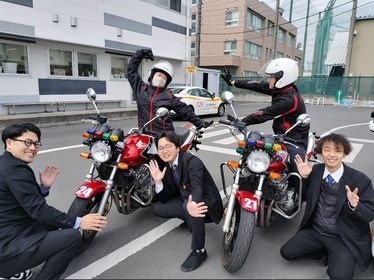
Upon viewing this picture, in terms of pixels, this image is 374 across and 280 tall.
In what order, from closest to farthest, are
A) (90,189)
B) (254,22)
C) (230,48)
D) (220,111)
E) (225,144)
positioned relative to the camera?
(90,189) → (225,144) → (220,111) → (230,48) → (254,22)

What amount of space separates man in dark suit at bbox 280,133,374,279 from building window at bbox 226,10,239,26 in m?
32.9

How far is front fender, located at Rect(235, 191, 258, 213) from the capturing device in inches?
96.0

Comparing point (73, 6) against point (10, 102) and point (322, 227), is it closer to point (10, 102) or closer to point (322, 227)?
point (10, 102)

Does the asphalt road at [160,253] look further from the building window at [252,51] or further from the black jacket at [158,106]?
the building window at [252,51]

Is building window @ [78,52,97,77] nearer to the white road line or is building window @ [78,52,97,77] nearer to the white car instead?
the white car

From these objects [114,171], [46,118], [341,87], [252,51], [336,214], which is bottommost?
[46,118]

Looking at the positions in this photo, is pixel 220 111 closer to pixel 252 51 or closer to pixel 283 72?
pixel 283 72

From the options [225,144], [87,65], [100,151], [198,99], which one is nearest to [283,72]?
[100,151]

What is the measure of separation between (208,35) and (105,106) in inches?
914

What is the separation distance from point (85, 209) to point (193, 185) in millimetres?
1019

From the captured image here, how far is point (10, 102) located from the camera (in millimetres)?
10828

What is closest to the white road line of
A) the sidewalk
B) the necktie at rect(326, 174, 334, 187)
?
the necktie at rect(326, 174, 334, 187)

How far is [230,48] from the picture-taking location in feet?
109

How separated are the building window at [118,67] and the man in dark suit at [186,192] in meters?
12.7
